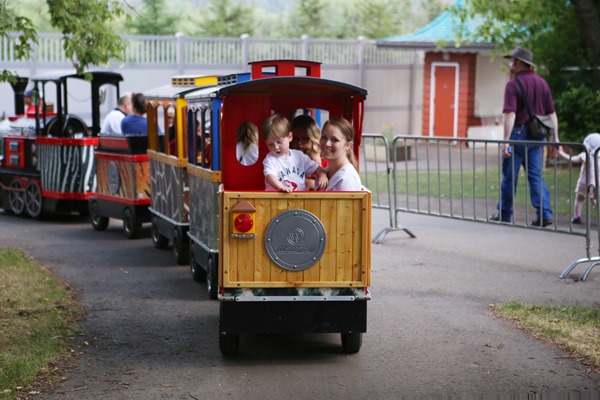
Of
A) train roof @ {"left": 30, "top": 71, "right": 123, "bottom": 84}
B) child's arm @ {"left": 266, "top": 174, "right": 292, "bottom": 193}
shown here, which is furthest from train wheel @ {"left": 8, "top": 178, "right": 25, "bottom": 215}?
child's arm @ {"left": 266, "top": 174, "right": 292, "bottom": 193}

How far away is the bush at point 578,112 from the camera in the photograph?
70.8 feet

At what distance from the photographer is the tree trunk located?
20577mm

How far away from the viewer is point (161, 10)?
4988cm

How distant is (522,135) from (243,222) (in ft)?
A: 24.1

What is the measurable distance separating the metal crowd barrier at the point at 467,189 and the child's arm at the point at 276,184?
173 inches

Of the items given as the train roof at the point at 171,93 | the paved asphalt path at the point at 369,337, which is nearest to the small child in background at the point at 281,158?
the paved asphalt path at the point at 369,337

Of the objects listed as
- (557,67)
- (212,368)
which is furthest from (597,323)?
(557,67)

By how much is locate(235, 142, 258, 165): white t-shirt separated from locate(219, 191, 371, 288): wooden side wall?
1.25 metres

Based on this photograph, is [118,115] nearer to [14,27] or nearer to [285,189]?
[14,27]

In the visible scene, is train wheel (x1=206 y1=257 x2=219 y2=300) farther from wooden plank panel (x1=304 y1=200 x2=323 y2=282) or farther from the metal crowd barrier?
the metal crowd barrier

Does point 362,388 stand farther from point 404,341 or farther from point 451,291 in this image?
point 451,291

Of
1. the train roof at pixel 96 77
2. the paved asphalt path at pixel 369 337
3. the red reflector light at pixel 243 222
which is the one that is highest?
the train roof at pixel 96 77

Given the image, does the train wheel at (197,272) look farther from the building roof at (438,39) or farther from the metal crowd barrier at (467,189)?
the building roof at (438,39)

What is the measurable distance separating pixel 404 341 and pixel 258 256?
1555mm
